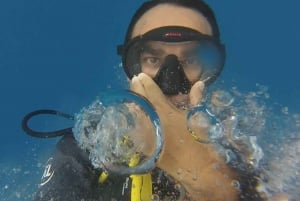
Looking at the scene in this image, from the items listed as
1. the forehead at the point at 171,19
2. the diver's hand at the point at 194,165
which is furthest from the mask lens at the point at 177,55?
the diver's hand at the point at 194,165

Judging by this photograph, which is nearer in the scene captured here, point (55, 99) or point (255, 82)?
point (55, 99)

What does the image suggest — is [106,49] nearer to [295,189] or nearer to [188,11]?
[188,11]

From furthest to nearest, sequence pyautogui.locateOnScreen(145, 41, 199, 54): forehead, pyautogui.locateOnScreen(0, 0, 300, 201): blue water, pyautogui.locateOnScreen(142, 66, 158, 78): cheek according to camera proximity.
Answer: pyautogui.locateOnScreen(0, 0, 300, 201): blue water < pyautogui.locateOnScreen(145, 41, 199, 54): forehead < pyautogui.locateOnScreen(142, 66, 158, 78): cheek

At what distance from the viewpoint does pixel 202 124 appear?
2.15 meters

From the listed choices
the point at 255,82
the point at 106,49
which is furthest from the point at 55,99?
the point at 255,82

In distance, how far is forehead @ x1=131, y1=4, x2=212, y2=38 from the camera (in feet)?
11.2

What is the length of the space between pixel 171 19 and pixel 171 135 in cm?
149

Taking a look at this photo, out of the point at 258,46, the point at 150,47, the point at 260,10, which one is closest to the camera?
the point at 150,47

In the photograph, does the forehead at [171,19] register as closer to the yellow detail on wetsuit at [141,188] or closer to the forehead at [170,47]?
the forehead at [170,47]

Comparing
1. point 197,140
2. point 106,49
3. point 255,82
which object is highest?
point 197,140

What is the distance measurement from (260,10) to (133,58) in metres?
12.3

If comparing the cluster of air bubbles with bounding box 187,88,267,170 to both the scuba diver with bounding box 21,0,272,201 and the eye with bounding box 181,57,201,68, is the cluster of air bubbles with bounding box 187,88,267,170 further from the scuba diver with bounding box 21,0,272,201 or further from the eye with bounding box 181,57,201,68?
the eye with bounding box 181,57,201,68

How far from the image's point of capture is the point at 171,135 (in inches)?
84.2

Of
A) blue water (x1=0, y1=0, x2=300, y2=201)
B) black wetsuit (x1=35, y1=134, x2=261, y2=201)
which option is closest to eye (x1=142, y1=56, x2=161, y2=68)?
black wetsuit (x1=35, y1=134, x2=261, y2=201)
